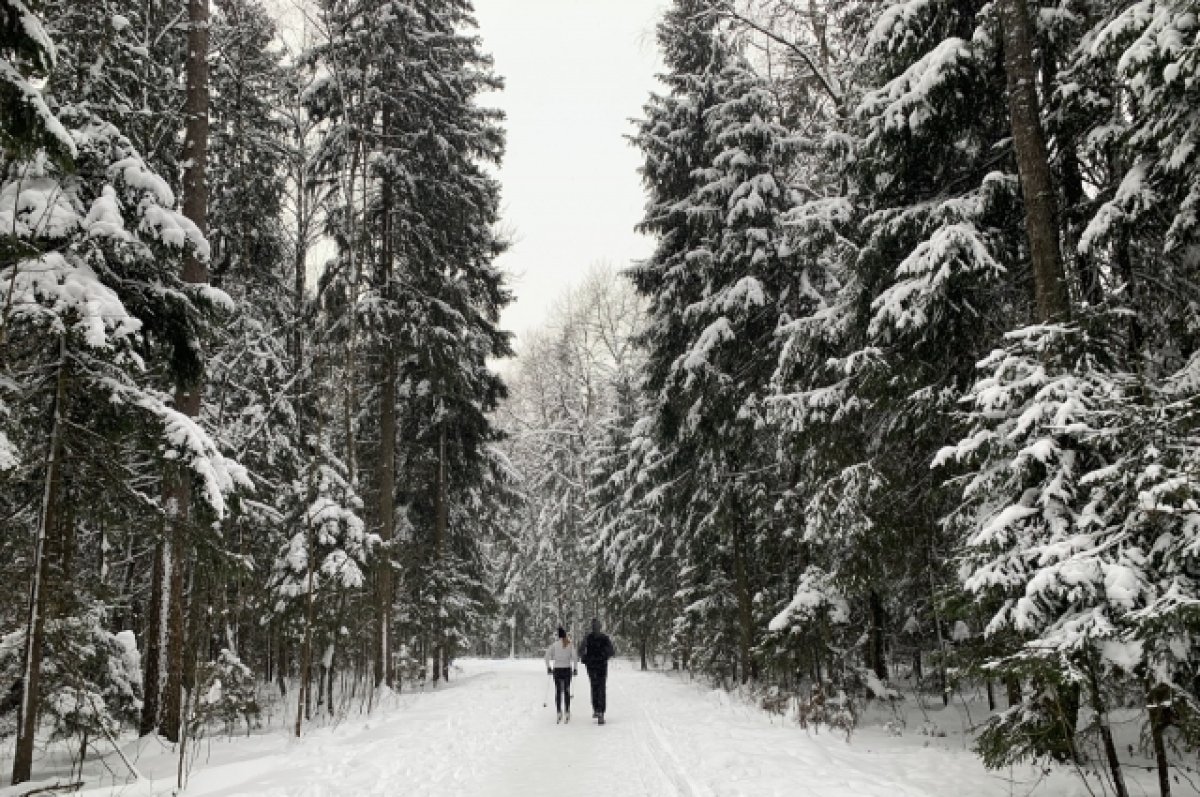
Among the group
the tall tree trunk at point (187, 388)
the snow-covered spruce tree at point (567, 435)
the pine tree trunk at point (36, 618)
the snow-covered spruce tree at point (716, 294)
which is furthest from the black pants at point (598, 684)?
the snow-covered spruce tree at point (567, 435)

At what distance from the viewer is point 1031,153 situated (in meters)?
7.35

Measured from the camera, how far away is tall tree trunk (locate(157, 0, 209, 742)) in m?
9.31

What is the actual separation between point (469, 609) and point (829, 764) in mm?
15309

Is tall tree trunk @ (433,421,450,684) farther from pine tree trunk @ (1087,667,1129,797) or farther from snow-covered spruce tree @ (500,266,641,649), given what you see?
pine tree trunk @ (1087,667,1129,797)

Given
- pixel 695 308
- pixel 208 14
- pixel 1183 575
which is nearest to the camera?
pixel 1183 575

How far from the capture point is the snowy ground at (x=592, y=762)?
277 inches

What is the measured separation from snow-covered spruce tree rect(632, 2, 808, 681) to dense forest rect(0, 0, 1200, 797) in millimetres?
112

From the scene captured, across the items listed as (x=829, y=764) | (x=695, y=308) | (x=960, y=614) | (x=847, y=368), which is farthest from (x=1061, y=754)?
(x=695, y=308)

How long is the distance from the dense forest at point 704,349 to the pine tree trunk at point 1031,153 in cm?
3

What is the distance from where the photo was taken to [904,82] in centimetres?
830

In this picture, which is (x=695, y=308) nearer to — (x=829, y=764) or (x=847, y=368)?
(x=847, y=368)

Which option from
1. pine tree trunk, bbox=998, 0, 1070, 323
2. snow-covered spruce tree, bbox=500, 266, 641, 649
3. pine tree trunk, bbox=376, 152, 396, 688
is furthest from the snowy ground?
snow-covered spruce tree, bbox=500, 266, 641, 649

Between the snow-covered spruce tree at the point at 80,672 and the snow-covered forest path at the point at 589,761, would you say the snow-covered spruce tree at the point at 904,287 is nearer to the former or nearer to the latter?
the snow-covered forest path at the point at 589,761

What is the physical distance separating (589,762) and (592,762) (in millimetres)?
42
